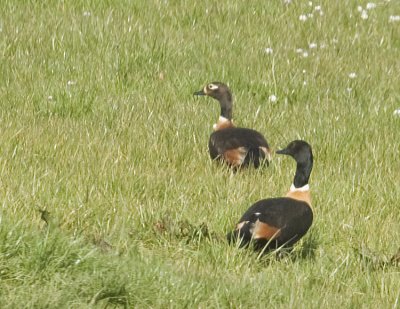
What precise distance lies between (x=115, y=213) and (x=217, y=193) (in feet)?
2.74

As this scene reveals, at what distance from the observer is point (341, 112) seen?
8836 mm

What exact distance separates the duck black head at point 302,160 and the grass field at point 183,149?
0.30m

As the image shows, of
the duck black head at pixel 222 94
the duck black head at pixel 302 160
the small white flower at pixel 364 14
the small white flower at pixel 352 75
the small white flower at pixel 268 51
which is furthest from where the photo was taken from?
the small white flower at pixel 364 14

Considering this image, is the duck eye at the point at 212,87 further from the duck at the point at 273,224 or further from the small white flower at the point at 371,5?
the small white flower at the point at 371,5

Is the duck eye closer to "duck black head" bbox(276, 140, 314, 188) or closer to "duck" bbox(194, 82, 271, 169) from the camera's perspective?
"duck" bbox(194, 82, 271, 169)

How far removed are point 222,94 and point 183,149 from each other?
1.01 metres

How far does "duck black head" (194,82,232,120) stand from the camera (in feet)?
27.3

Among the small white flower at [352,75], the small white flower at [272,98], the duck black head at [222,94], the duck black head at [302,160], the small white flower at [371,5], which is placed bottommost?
the small white flower at [272,98]

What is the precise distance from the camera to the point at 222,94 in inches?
333

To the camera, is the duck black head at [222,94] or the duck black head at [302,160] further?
the duck black head at [222,94]

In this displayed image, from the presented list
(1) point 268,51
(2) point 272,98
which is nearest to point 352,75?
(1) point 268,51

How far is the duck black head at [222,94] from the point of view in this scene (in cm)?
834

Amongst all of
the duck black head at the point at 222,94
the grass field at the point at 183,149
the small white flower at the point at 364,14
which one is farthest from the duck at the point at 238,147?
the small white flower at the point at 364,14

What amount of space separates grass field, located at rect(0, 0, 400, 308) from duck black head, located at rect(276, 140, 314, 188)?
303mm
